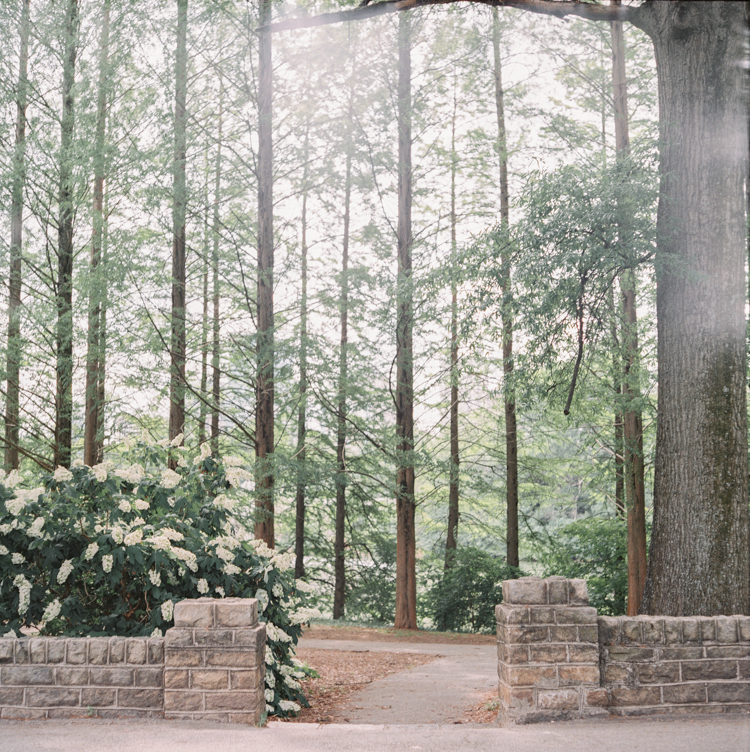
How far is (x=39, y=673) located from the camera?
480 cm

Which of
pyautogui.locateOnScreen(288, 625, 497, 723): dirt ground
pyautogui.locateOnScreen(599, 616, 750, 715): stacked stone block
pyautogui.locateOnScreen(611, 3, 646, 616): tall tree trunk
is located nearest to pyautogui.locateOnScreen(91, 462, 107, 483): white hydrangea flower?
pyautogui.locateOnScreen(288, 625, 497, 723): dirt ground

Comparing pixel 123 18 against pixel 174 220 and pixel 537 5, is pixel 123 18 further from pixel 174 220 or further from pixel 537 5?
pixel 537 5

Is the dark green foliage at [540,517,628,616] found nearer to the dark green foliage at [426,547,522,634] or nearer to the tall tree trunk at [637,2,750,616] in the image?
the dark green foliage at [426,547,522,634]

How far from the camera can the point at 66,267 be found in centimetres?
1273

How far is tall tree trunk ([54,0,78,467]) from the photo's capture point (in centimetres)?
1205

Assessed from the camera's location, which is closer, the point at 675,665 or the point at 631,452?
the point at 675,665

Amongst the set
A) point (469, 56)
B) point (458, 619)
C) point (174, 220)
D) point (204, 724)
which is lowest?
point (458, 619)

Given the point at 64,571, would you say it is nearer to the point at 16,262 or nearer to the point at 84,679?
the point at 84,679

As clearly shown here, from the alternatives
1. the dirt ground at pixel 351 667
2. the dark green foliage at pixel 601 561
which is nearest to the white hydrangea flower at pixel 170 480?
the dirt ground at pixel 351 667

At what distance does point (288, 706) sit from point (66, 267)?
9.93 meters

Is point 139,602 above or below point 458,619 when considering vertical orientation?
above

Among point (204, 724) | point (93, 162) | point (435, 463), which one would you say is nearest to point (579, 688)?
point (204, 724)

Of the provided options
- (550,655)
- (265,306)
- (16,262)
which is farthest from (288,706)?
(16,262)

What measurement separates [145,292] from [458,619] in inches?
389
